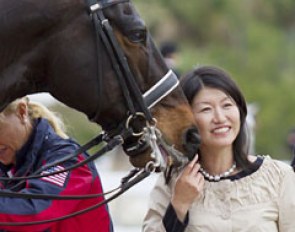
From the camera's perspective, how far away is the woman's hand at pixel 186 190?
15.1ft

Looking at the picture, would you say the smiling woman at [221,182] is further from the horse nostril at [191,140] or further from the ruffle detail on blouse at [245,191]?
the horse nostril at [191,140]

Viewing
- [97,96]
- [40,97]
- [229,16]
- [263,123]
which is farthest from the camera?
[229,16]

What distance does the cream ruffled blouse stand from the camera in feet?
15.0

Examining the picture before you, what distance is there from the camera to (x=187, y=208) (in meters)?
4.61

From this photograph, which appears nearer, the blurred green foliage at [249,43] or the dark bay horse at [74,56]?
the dark bay horse at [74,56]

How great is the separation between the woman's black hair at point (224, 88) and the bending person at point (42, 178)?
23.0 inches

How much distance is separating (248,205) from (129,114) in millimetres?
661

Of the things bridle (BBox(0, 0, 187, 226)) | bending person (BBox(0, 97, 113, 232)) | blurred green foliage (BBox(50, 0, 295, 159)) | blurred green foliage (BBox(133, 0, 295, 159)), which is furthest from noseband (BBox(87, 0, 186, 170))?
blurred green foliage (BBox(133, 0, 295, 159))

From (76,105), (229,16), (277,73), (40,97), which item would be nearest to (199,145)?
(76,105)

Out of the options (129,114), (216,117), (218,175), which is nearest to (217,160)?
(218,175)

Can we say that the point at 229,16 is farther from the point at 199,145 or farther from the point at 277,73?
the point at 199,145

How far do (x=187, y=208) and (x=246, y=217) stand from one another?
0.26m

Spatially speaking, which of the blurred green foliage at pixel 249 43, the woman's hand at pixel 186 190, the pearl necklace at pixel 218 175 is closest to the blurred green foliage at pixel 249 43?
the blurred green foliage at pixel 249 43

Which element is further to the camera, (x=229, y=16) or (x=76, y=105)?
(x=229, y=16)
